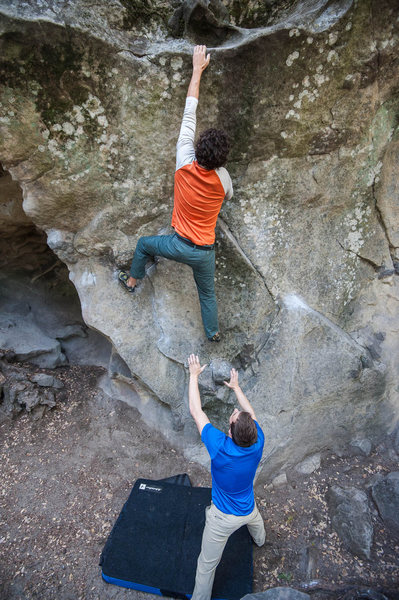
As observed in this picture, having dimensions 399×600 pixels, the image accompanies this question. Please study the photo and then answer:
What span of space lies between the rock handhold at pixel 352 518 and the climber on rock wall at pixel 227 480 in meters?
1.05

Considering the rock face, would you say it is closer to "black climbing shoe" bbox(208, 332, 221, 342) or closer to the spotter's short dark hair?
"black climbing shoe" bbox(208, 332, 221, 342)

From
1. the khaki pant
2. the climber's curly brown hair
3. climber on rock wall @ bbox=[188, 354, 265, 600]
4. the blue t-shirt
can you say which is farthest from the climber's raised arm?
the khaki pant

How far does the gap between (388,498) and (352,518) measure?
43 centimetres

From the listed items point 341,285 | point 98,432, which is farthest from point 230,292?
point 98,432

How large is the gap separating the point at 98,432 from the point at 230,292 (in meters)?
2.33

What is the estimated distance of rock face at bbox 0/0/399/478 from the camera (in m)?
2.91

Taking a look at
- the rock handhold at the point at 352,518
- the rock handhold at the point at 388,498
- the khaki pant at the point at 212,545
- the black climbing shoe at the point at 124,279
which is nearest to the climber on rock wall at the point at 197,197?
the black climbing shoe at the point at 124,279

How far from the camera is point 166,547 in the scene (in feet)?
10.7

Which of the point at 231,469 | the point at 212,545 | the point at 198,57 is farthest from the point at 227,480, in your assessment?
the point at 198,57

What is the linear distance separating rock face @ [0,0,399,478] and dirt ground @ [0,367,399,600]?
1.06 ft

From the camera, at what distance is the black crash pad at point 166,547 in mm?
3000

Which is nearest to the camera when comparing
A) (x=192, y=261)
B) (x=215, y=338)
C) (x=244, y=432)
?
(x=244, y=432)

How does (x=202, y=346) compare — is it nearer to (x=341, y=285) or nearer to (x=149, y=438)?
(x=149, y=438)

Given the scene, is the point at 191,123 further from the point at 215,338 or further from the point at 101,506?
the point at 101,506
